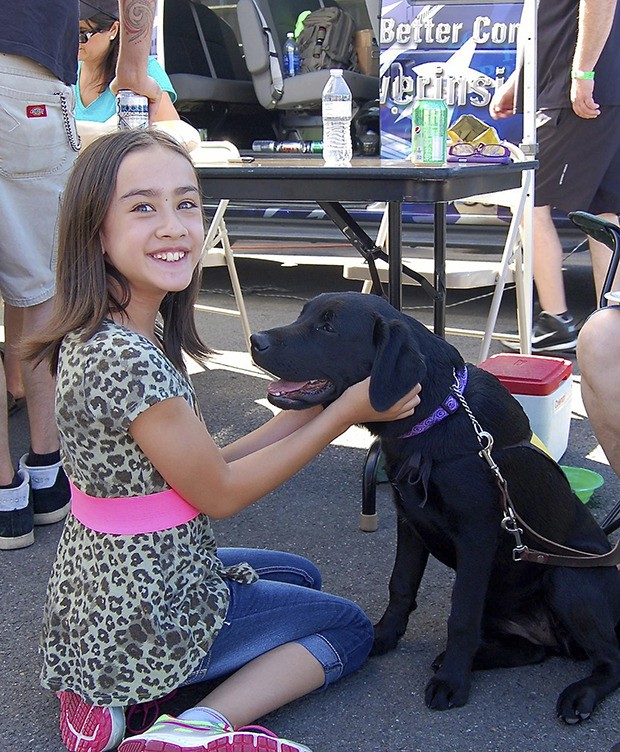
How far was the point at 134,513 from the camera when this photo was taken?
190cm

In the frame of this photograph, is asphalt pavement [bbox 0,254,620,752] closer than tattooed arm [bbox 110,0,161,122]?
Yes

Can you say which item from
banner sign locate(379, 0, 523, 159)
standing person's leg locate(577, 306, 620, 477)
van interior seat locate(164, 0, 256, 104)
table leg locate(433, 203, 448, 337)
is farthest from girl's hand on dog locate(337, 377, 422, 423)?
van interior seat locate(164, 0, 256, 104)

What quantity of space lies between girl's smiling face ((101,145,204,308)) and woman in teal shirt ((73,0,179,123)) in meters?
2.13

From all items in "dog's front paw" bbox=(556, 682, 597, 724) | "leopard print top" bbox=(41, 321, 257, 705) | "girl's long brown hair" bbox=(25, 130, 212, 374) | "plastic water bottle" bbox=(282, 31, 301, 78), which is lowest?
"dog's front paw" bbox=(556, 682, 597, 724)

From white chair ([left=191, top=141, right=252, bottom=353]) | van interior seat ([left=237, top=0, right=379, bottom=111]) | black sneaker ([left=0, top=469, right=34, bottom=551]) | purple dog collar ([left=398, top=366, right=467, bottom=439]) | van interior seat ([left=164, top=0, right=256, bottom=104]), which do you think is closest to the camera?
purple dog collar ([left=398, top=366, right=467, bottom=439])

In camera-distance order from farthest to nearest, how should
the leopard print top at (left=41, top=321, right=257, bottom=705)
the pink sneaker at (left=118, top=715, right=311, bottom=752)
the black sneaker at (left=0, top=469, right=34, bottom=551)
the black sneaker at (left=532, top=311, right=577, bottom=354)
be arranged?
→ the black sneaker at (left=532, top=311, right=577, bottom=354) → the black sneaker at (left=0, top=469, right=34, bottom=551) → the leopard print top at (left=41, top=321, right=257, bottom=705) → the pink sneaker at (left=118, top=715, right=311, bottom=752)

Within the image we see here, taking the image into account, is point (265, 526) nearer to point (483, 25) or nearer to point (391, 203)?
point (391, 203)

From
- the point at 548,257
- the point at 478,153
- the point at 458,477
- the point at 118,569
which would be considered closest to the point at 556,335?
the point at 548,257

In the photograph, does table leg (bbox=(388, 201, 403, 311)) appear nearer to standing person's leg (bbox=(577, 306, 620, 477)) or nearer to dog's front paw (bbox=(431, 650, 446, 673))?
standing person's leg (bbox=(577, 306, 620, 477))

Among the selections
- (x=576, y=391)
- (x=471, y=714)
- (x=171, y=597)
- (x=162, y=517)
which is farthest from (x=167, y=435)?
(x=576, y=391)

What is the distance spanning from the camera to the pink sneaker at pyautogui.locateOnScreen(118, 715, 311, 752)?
166cm

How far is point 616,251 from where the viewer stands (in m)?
2.42

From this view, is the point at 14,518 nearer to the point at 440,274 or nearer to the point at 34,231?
the point at 34,231

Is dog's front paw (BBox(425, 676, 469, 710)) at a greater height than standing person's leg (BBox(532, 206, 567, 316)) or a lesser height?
lesser
